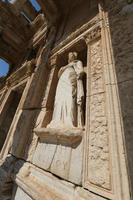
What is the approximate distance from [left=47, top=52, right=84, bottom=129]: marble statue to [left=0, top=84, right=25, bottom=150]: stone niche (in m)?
2.89

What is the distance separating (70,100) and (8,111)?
385 centimetres

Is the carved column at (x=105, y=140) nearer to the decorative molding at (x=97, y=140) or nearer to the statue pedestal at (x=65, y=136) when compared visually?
the decorative molding at (x=97, y=140)

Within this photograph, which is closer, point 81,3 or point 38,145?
point 38,145

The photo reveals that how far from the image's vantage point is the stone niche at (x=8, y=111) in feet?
16.6

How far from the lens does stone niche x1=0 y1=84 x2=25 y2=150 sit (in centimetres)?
505

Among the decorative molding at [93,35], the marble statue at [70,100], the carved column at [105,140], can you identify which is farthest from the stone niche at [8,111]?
the carved column at [105,140]

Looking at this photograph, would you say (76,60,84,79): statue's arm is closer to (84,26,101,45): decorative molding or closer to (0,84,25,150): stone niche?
(84,26,101,45): decorative molding

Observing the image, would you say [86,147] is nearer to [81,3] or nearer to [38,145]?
[38,145]

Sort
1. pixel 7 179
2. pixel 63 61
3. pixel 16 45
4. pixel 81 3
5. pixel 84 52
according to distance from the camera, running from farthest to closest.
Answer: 1. pixel 16 45
2. pixel 81 3
3. pixel 63 61
4. pixel 84 52
5. pixel 7 179

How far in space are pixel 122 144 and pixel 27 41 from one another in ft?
24.9

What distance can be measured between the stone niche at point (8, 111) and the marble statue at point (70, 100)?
2893mm

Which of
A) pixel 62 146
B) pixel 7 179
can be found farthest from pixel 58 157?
pixel 7 179

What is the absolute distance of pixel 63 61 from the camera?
12.8ft

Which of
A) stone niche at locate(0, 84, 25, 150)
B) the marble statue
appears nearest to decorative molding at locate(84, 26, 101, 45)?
the marble statue
